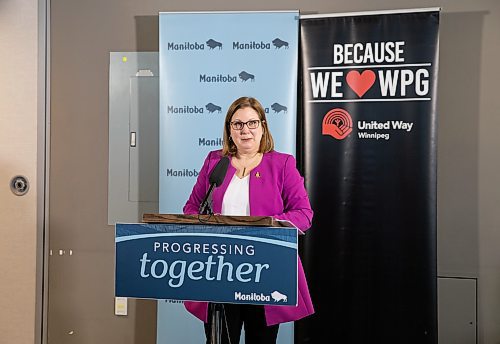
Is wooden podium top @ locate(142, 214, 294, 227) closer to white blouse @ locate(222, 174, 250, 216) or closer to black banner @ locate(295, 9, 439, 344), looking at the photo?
white blouse @ locate(222, 174, 250, 216)

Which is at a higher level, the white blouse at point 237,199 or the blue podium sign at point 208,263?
Result: the white blouse at point 237,199

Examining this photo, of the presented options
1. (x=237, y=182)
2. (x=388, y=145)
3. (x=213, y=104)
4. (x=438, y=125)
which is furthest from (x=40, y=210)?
(x=438, y=125)

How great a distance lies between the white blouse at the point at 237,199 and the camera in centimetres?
256

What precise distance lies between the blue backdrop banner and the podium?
4.25 feet

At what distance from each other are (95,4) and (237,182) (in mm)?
1828

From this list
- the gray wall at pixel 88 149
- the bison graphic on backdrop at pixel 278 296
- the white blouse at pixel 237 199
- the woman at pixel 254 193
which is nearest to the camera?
the bison graphic on backdrop at pixel 278 296

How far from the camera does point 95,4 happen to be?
3631 millimetres

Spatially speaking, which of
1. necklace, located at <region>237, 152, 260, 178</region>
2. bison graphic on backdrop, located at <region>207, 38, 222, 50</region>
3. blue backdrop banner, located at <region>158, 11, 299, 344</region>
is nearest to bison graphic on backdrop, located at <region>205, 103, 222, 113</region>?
blue backdrop banner, located at <region>158, 11, 299, 344</region>

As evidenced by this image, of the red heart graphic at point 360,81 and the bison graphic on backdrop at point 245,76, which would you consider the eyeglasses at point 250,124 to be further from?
the red heart graphic at point 360,81

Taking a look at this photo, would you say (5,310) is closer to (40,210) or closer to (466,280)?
(40,210)

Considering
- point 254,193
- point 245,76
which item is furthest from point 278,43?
point 254,193

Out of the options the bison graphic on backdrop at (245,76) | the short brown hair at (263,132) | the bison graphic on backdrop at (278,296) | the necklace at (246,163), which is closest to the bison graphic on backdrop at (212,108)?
the bison graphic on backdrop at (245,76)

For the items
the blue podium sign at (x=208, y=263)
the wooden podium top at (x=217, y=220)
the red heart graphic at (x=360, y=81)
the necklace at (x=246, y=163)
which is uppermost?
the red heart graphic at (x=360, y=81)

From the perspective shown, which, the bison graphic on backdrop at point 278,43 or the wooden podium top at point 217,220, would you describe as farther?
the bison graphic on backdrop at point 278,43
